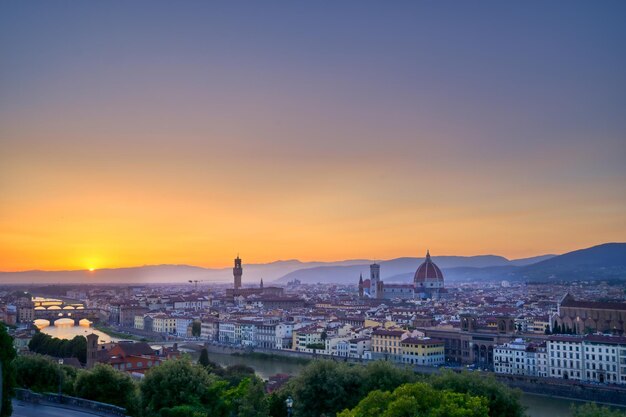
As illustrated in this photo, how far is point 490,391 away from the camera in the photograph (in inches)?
580

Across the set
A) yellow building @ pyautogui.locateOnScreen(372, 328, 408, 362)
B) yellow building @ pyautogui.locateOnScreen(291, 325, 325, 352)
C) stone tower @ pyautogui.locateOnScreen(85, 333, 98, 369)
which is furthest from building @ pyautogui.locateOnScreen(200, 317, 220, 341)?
stone tower @ pyautogui.locateOnScreen(85, 333, 98, 369)

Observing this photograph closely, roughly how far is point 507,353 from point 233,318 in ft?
73.3

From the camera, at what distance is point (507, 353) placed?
2930cm

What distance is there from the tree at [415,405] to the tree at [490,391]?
12.9ft

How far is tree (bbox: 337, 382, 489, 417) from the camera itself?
977 centimetres

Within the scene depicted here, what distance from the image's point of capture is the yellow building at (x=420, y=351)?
31938 millimetres

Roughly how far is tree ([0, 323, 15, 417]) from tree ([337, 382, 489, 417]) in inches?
197

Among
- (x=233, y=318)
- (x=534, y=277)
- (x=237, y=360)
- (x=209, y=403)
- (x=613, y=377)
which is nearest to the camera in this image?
(x=209, y=403)

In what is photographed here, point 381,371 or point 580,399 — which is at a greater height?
point 381,371

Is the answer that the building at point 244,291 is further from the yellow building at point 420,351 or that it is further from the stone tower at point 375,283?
the yellow building at point 420,351

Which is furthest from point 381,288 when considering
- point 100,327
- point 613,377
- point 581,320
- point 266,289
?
point 613,377

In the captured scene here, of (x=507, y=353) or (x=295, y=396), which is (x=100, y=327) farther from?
(x=295, y=396)

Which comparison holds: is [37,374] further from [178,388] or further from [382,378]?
[382,378]

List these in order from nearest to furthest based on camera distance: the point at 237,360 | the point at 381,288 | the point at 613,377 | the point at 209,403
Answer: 1. the point at 209,403
2. the point at 613,377
3. the point at 237,360
4. the point at 381,288
